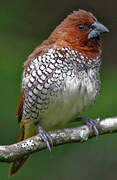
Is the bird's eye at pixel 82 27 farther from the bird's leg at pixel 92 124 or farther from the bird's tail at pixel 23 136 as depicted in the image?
the bird's tail at pixel 23 136

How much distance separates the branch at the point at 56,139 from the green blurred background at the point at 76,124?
1.26 metres

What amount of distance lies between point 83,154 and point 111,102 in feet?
2.40

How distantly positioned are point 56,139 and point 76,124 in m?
1.60

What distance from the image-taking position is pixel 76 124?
6844 millimetres

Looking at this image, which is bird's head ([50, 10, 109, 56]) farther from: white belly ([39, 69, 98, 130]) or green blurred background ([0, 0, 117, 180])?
green blurred background ([0, 0, 117, 180])

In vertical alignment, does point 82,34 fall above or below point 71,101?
above

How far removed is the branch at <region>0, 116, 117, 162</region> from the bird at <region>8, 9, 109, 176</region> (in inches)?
4.2

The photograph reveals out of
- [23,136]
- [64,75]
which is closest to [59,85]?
[64,75]

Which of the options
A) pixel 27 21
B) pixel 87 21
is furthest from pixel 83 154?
pixel 27 21

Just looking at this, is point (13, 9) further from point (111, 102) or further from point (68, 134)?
point (68, 134)

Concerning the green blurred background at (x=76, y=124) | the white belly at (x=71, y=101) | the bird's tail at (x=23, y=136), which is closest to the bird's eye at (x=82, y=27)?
the white belly at (x=71, y=101)

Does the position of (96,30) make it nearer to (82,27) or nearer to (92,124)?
(82,27)

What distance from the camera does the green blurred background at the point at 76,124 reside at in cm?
670

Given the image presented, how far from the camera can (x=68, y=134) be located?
17.2 feet
